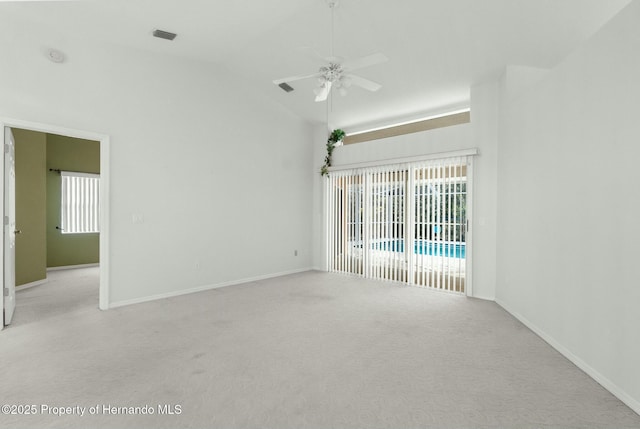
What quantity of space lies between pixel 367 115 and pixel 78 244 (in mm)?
7031

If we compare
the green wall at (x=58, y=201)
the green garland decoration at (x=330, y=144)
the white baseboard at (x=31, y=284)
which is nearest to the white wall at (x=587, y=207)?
the green garland decoration at (x=330, y=144)

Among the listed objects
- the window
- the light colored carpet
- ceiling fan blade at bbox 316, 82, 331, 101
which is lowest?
the light colored carpet

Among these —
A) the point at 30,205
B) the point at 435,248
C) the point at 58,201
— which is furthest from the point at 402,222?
the point at 58,201

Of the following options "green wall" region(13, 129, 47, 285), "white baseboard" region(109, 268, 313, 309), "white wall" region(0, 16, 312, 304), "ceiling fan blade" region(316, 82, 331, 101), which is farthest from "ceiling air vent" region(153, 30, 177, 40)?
"white baseboard" region(109, 268, 313, 309)

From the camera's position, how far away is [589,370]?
261cm

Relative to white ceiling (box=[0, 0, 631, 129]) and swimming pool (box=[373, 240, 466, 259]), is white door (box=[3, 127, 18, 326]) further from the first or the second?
swimming pool (box=[373, 240, 466, 259])

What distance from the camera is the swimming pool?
512cm

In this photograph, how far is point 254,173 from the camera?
19.9ft

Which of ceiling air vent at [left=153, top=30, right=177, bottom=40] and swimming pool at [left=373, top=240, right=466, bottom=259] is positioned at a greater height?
ceiling air vent at [left=153, top=30, right=177, bottom=40]

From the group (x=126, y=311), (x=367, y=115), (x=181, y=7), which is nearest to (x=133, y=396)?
(x=126, y=311)

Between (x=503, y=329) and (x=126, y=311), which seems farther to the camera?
(x=126, y=311)

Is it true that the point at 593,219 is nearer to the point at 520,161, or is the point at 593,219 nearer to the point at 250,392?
the point at 520,161

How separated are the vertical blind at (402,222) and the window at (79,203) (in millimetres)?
5562

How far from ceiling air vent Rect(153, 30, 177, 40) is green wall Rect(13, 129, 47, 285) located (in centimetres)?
309
